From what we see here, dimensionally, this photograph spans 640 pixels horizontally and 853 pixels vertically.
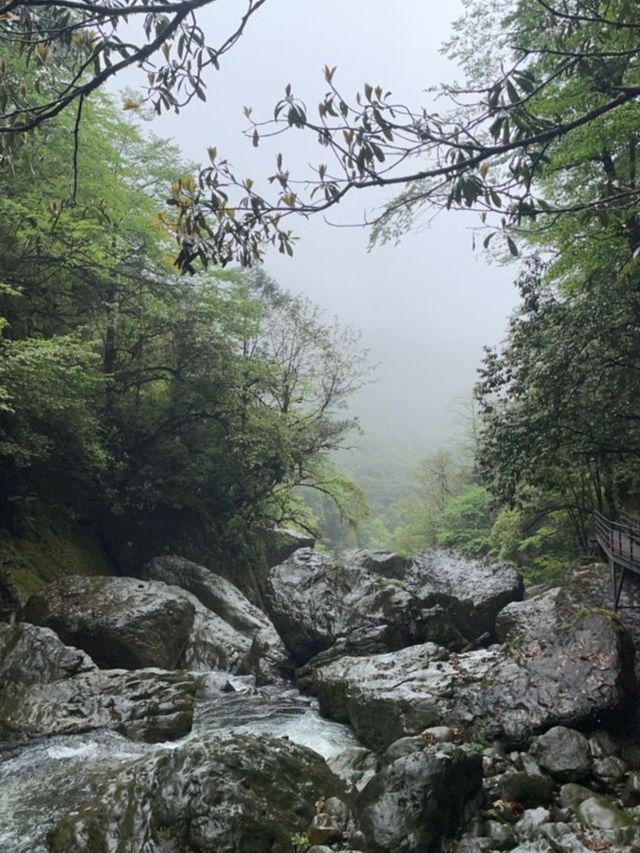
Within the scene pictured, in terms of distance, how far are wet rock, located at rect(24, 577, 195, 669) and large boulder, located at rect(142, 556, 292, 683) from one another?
1777 mm

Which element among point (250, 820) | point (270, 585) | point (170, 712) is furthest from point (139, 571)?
point (250, 820)

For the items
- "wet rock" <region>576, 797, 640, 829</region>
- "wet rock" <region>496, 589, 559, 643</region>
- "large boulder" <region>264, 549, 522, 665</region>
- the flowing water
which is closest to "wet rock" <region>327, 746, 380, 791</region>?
the flowing water

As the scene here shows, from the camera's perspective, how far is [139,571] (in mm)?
17578

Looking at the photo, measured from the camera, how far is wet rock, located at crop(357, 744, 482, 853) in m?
4.62

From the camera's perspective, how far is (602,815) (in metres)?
5.00

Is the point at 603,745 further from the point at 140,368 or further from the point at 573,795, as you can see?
the point at 140,368

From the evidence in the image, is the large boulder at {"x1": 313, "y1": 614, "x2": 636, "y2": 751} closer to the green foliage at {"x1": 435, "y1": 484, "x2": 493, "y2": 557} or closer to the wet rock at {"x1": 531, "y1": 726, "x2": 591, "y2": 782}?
the wet rock at {"x1": 531, "y1": 726, "x2": 591, "y2": 782}

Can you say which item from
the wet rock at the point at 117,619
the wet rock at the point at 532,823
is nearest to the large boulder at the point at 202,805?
the wet rock at the point at 532,823

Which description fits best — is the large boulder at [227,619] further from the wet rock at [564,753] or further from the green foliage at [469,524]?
the green foliage at [469,524]

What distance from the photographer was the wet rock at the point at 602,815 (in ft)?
16.0

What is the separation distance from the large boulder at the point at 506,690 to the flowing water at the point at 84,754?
2.32 ft

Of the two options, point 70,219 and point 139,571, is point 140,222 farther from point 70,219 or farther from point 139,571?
point 139,571

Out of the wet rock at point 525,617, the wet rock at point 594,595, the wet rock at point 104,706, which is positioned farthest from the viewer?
the wet rock at point 525,617

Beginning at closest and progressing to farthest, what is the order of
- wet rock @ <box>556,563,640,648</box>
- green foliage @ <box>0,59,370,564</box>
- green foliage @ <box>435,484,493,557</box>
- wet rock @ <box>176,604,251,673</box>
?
wet rock @ <box>556,563,640,648</box> < wet rock @ <box>176,604,251,673</box> < green foliage @ <box>0,59,370,564</box> < green foliage @ <box>435,484,493,557</box>
